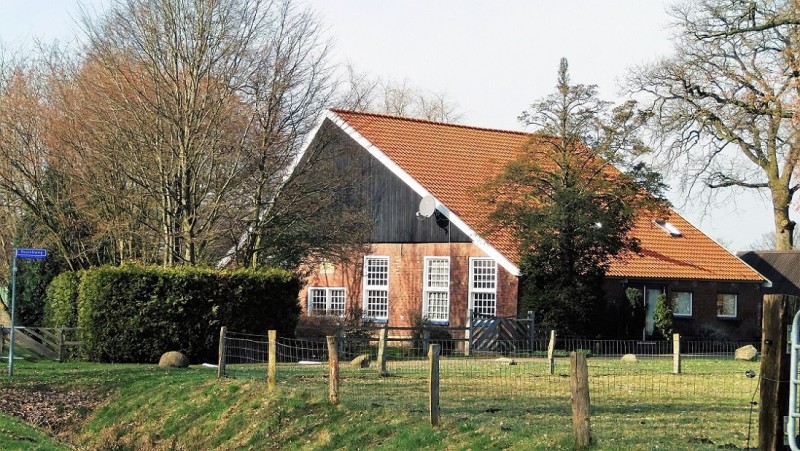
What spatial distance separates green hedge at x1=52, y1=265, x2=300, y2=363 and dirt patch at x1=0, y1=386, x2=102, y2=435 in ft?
16.7

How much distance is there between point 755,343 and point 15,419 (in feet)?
97.5

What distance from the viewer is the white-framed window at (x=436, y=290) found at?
3931 cm

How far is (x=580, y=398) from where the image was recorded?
12.3m

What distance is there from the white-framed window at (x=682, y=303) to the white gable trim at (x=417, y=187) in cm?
816

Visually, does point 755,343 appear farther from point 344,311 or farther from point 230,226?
point 230,226

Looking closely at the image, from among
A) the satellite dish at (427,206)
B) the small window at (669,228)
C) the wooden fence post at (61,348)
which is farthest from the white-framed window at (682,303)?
the wooden fence post at (61,348)

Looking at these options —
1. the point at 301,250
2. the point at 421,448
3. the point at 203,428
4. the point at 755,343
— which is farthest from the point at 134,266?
the point at 755,343

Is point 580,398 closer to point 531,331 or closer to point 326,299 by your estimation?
point 531,331

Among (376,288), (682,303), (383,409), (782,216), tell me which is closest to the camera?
(383,409)

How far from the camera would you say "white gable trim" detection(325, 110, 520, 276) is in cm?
3666

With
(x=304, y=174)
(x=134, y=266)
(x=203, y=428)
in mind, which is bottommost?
(x=203, y=428)

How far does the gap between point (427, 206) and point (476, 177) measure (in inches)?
148

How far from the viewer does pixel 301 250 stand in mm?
36406

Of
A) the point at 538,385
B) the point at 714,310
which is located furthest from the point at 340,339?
the point at 714,310
